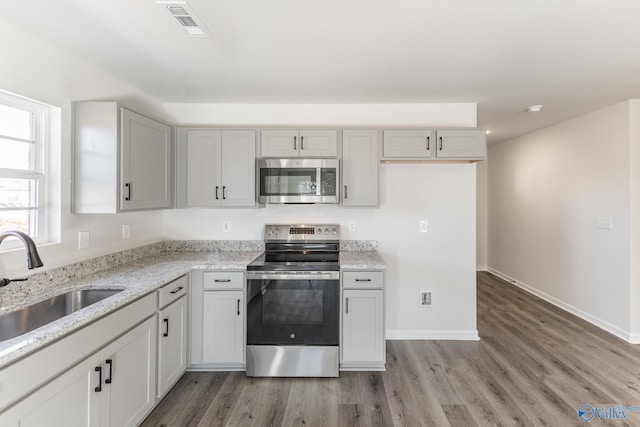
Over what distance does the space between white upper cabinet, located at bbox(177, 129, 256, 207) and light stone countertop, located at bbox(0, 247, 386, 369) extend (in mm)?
551

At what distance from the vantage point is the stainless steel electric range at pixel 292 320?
250 cm

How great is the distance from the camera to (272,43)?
1987 mm

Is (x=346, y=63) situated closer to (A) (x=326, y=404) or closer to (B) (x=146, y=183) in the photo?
(B) (x=146, y=183)

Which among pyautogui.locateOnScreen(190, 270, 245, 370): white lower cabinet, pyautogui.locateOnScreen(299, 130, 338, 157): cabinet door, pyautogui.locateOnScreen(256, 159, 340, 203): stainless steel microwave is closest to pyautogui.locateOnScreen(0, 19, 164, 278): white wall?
pyautogui.locateOnScreen(190, 270, 245, 370): white lower cabinet

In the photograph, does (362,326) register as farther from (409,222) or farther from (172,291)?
(172,291)

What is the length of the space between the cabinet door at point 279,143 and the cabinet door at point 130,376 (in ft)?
5.47

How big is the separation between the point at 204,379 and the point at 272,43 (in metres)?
2.60

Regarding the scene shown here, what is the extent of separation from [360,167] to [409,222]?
825mm

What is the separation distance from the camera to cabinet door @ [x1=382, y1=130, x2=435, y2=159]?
2.87 m

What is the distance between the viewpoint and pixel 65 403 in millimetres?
1377

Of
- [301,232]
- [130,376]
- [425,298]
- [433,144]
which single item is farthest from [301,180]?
[130,376]

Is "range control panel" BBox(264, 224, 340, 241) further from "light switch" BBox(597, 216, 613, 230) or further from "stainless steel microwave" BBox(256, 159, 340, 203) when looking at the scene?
"light switch" BBox(597, 216, 613, 230)

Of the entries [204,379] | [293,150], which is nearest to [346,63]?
[293,150]

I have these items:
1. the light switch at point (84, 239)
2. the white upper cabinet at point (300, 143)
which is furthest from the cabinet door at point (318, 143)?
the light switch at point (84, 239)
